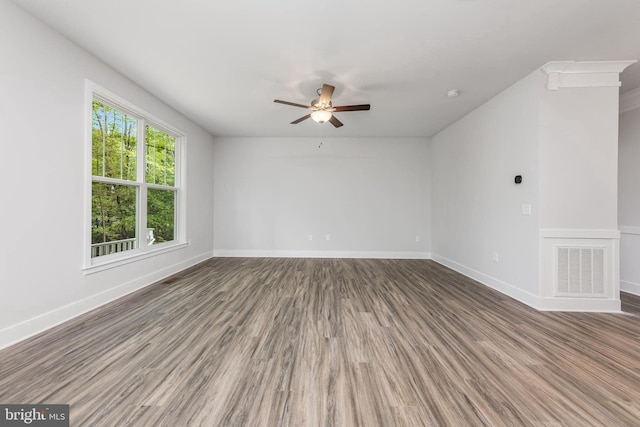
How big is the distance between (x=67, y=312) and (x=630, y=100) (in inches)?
286

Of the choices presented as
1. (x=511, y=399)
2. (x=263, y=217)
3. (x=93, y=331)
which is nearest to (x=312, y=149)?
(x=263, y=217)

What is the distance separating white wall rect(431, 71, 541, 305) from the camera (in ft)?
9.68

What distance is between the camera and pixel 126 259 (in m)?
3.19

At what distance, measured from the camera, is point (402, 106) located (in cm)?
394

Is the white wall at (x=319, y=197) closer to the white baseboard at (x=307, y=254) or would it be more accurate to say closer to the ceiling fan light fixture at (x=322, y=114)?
the white baseboard at (x=307, y=254)

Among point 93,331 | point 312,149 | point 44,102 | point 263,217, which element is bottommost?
point 93,331

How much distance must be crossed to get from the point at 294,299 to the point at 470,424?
6.87ft

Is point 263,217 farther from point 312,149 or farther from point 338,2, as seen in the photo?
point 338,2

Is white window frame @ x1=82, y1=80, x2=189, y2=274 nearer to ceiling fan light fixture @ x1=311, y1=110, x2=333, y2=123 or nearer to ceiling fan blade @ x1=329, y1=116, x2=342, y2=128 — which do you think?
ceiling fan light fixture @ x1=311, y1=110, x2=333, y2=123

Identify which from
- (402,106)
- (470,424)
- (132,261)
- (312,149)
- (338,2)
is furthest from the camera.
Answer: (312,149)

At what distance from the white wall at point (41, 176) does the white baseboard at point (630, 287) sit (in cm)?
675

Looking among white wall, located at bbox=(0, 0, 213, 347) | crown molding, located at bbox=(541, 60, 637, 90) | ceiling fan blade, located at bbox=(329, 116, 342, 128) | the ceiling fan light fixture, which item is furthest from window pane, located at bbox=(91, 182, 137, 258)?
crown molding, located at bbox=(541, 60, 637, 90)

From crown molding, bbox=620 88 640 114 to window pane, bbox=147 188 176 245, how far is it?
6979 millimetres

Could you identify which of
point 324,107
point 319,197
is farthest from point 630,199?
point 319,197
